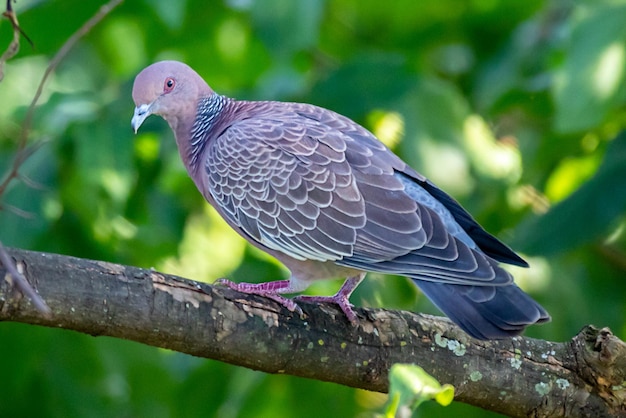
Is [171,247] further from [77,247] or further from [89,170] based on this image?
[89,170]

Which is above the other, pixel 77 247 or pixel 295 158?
pixel 295 158

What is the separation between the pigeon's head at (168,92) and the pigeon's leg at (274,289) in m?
0.81

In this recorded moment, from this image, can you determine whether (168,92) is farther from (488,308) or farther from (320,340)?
(488,308)

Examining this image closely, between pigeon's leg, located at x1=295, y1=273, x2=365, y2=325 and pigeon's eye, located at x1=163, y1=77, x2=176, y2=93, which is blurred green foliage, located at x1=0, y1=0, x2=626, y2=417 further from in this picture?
pigeon's leg, located at x1=295, y1=273, x2=365, y2=325

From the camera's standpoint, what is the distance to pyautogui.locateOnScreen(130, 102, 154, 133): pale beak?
3.89 metres

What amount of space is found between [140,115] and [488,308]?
5.55 feet

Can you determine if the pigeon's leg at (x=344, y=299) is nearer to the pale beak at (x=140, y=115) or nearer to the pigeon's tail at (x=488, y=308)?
the pigeon's tail at (x=488, y=308)

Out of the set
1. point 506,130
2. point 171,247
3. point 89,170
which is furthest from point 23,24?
point 506,130

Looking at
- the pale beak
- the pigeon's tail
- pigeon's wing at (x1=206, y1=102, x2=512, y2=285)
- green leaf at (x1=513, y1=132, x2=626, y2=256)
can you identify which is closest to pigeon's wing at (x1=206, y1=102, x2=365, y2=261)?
pigeon's wing at (x1=206, y1=102, x2=512, y2=285)

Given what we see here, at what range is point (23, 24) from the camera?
4598 mm

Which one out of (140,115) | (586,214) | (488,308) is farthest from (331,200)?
(586,214)

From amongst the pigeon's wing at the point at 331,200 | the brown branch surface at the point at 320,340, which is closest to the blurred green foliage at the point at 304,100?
the pigeon's wing at the point at 331,200

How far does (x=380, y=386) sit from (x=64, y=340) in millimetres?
2031

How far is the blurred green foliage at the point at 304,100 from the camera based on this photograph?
4.16 meters
